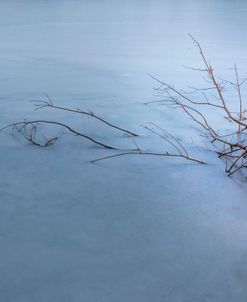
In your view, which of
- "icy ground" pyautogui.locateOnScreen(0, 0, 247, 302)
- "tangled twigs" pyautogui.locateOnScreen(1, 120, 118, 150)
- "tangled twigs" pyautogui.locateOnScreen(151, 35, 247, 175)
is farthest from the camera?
"tangled twigs" pyautogui.locateOnScreen(1, 120, 118, 150)

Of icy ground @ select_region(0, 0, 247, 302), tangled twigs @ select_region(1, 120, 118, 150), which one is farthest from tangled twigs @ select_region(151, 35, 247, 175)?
tangled twigs @ select_region(1, 120, 118, 150)

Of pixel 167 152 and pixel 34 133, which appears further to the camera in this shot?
pixel 34 133

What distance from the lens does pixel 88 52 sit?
15.5 ft

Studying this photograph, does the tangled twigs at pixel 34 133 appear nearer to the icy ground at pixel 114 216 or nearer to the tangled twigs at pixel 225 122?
the icy ground at pixel 114 216

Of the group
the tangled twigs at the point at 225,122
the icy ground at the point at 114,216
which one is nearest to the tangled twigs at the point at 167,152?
the icy ground at the point at 114,216

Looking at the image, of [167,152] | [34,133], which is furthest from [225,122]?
[34,133]

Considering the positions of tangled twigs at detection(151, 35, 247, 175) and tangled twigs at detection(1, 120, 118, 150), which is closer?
tangled twigs at detection(151, 35, 247, 175)

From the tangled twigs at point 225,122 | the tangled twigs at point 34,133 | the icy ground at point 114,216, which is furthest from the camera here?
the tangled twigs at point 34,133

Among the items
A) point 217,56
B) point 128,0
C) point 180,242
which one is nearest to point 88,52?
point 217,56

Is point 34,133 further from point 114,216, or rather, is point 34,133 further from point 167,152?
point 114,216

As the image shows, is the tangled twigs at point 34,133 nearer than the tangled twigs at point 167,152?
No

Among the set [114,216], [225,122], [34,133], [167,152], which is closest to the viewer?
[114,216]

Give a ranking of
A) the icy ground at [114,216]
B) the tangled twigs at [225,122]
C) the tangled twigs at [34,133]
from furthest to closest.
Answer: the tangled twigs at [34,133] → the tangled twigs at [225,122] → the icy ground at [114,216]

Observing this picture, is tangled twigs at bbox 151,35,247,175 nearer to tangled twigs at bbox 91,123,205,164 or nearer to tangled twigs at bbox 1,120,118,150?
tangled twigs at bbox 91,123,205,164
